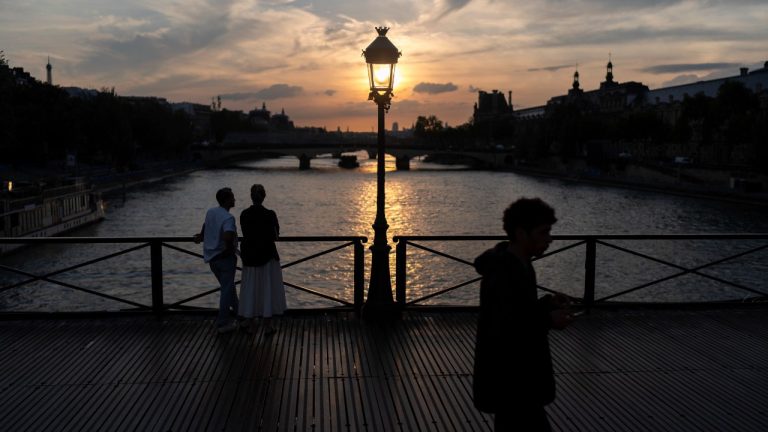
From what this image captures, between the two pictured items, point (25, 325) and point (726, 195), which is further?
point (726, 195)

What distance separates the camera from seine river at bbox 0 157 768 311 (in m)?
26.4

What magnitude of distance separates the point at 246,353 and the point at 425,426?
295cm

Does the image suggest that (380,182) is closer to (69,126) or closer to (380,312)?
(380,312)

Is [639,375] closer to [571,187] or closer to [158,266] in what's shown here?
[158,266]

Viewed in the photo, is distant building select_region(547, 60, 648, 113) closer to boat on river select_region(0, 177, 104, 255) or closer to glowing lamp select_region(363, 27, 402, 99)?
boat on river select_region(0, 177, 104, 255)

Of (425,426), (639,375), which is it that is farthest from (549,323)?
(639,375)

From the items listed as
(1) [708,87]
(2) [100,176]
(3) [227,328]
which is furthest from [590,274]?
(1) [708,87]

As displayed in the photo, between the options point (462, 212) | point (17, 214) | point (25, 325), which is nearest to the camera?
point (25, 325)

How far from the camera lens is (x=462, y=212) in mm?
55062

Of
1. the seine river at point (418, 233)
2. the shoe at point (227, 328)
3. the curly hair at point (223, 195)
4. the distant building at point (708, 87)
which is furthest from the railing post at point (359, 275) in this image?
the distant building at point (708, 87)

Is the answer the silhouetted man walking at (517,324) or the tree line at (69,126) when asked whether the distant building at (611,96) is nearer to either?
the tree line at (69,126)

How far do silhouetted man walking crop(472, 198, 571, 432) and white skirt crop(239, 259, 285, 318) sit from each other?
515cm

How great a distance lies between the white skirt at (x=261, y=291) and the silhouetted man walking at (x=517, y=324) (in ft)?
16.9

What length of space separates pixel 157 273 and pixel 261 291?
5.85 ft
